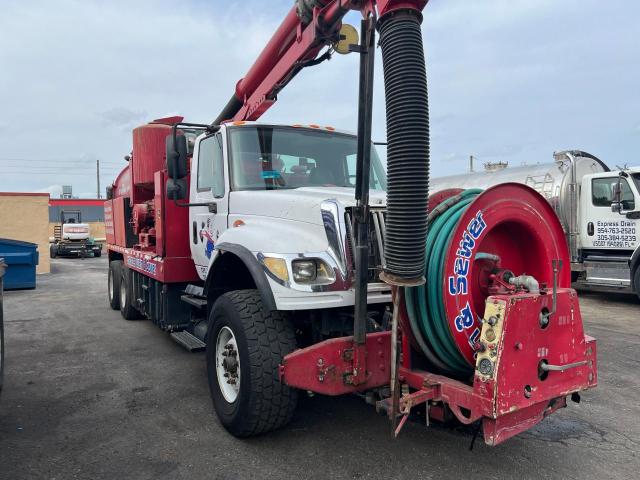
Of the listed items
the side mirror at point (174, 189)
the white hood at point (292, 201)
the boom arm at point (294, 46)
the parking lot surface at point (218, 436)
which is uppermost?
the boom arm at point (294, 46)

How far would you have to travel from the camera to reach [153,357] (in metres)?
5.89

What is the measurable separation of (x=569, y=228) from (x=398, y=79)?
9.72m

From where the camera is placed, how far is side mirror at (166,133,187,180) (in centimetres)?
455

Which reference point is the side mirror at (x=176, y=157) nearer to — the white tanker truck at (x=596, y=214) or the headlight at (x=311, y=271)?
the headlight at (x=311, y=271)

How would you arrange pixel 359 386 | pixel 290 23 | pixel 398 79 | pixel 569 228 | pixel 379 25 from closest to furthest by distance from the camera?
pixel 398 79
pixel 379 25
pixel 359 386
pixel 290 23
pixel 569 228

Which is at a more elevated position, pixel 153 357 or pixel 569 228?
pixel 569 228

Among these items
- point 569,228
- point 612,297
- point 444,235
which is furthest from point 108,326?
point 612,297

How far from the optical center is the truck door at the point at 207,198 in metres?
4.59

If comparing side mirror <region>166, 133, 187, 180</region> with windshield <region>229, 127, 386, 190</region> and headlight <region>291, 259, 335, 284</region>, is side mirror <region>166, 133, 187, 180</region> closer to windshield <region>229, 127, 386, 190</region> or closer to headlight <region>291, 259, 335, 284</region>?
windshield <region>229, 127, 386, 190</region>

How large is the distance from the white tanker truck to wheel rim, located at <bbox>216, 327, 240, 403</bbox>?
8.88 m

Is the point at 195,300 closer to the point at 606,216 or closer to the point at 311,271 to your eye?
the point at 311,271

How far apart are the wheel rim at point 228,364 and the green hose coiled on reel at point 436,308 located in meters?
1.31

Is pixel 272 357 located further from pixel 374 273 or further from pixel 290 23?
pixel 290 23

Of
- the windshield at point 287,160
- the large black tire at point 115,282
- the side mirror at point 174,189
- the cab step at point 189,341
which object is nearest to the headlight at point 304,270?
the windshield at point 287,160
